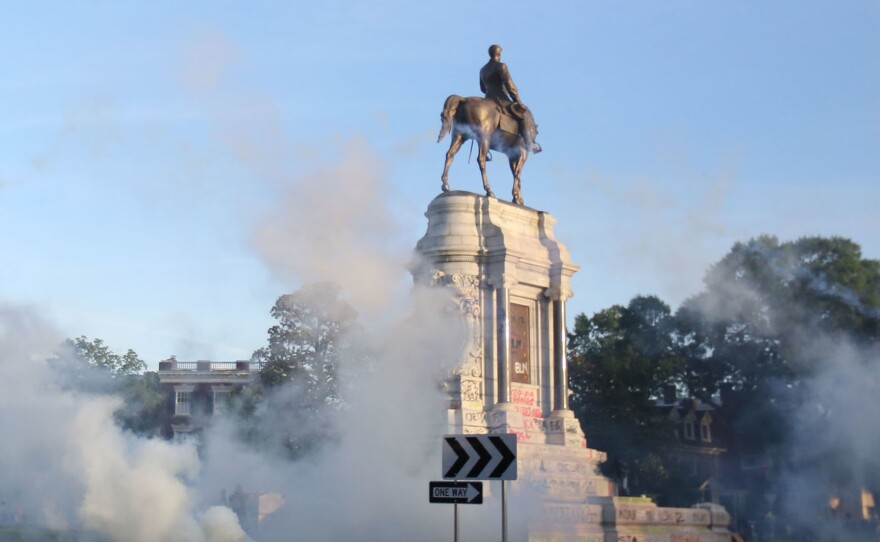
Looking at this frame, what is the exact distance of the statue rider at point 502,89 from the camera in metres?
44.2

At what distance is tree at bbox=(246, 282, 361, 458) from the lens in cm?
4512

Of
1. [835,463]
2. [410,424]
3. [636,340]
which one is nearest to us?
[410,424]

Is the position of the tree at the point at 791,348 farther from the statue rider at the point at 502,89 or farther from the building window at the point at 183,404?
the building window at the point at 183,404

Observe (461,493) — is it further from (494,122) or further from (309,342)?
(309,342)

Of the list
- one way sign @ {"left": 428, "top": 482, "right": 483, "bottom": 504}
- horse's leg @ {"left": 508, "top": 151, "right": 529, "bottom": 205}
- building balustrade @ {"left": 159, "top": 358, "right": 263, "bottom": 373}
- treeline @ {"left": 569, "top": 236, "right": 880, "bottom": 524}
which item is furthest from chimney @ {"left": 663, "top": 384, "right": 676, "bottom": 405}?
one way sign @ {"left": 428, "top": 482, "right": 483, "bottom": 504}

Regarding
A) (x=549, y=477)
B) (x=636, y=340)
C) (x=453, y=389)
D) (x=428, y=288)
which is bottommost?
(x=549, y=477)

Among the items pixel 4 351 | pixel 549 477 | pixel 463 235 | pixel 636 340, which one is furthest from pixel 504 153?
pixel 636 340

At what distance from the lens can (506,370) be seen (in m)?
40.2

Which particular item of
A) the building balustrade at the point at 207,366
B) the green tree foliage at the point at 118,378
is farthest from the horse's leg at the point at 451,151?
the building balustrade at the point at 207,366

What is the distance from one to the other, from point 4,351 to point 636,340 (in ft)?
170

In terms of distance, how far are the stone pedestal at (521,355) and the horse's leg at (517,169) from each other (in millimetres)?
1228

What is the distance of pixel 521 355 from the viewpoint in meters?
41.6

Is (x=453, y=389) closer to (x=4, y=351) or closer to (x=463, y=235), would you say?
(x=463, y=235)

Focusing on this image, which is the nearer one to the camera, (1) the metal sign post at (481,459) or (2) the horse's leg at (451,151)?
(1) the metal sign post at (481,459)
